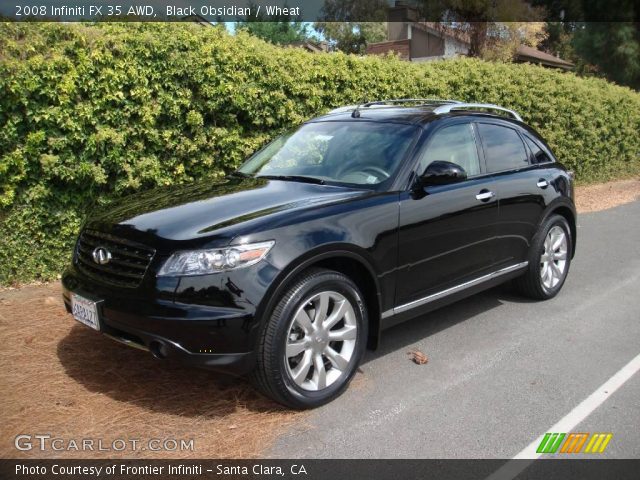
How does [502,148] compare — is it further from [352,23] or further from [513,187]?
[352,23]

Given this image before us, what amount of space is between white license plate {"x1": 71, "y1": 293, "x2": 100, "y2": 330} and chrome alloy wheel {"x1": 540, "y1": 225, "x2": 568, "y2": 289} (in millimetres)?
4047

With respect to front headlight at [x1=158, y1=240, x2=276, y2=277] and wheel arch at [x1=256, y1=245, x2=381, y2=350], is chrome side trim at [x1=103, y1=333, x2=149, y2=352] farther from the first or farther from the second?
wheel arch at [x1=256, y1=245, x2=381, y2=350]

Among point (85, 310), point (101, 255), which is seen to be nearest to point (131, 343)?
point (85, 310)

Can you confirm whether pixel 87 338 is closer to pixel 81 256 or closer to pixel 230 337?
pixel 81 256

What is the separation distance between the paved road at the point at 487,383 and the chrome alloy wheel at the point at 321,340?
0.23 m

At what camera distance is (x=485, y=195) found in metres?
4.71

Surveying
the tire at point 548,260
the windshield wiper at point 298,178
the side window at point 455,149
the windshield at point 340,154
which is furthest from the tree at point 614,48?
the windshield wiper at point 298,178

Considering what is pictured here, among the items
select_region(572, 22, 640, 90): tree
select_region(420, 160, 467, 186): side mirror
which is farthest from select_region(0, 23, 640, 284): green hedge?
select_region(572, 22, 640, 90): tree

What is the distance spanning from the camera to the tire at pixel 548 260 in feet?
17.8

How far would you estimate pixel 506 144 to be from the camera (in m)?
5.25

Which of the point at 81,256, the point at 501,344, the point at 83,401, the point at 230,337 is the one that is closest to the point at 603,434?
the point at 501,344

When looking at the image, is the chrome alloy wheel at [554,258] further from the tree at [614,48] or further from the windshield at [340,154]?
the tree at [614,48]

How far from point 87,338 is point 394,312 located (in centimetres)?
242

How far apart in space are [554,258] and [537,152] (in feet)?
3.49
